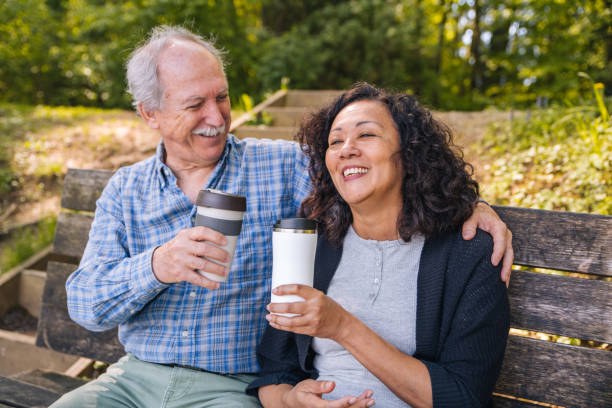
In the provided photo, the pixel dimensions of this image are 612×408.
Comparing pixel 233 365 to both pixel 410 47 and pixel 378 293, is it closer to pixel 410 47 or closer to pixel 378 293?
pixel 378 293

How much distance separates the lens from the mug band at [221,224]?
4.96 ft

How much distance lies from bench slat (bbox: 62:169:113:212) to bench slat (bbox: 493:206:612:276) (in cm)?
208

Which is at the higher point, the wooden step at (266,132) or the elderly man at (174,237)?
the wooden step at (266,132)

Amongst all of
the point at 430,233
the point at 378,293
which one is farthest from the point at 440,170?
the point at 378,293

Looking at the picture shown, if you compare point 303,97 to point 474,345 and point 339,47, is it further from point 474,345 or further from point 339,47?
point 474,345

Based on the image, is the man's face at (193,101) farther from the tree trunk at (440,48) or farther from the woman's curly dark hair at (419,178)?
the tree trunk at (440,48)

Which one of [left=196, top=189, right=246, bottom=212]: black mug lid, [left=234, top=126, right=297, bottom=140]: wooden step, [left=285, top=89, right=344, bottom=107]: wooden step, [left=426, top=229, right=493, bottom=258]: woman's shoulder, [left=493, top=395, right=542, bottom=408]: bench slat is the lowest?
[left=493, top=395, right=542, bottom=408]: bench slat

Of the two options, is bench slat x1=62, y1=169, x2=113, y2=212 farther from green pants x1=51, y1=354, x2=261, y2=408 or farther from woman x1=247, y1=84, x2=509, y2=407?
woman x1=247, y1=84, x2=509, y2=407

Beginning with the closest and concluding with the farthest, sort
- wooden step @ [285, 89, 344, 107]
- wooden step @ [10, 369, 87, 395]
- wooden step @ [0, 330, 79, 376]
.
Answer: wooden step @ [10, 369, 87, 395] < wooden step @ [0, 330, 79, 376] < wooden step @ [285, 89, 344, 107]

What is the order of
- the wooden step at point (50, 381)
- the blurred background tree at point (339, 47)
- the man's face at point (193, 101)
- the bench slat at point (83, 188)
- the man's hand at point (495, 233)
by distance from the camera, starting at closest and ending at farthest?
the man's hand at point (495, 233) < the man's face at point (193, 101) < the wooden step at point (50, 381) < the bench slat at point (83, 188) < the blurred background tree at point (339, 47)

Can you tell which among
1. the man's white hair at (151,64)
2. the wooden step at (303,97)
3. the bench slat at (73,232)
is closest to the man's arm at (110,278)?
the man's white hair at (151,64)

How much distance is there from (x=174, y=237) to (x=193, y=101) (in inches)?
25.5

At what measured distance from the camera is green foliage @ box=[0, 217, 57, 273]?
3.82 metres

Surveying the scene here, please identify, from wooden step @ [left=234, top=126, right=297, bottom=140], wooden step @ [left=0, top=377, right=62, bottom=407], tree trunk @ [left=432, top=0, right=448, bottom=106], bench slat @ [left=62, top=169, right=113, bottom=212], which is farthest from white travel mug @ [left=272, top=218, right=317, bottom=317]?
tree trunk @ [left=432, top=0, right=448, bottom=106]
